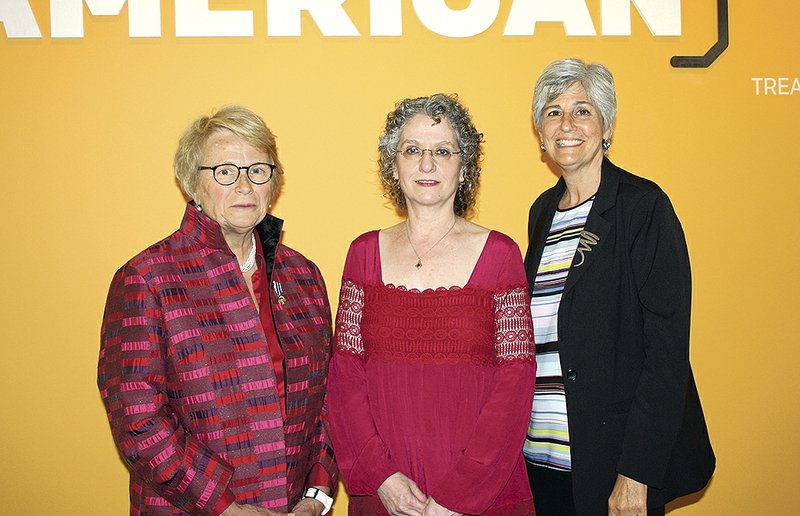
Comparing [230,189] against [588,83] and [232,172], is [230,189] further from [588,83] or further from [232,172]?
[588,83]

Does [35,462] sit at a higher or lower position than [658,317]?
lower

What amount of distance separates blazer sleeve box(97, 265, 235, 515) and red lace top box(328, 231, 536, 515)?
0.41 metres

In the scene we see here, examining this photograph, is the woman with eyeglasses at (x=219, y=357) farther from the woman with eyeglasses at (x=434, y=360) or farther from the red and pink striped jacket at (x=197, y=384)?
the woman with eyeglasses at (x=434, y=360)

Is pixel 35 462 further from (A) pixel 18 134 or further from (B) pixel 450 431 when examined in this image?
(B) pixel 450 431

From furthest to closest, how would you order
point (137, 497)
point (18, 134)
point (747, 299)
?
point (747, 299)
point (18, 134)
point (137, 497)

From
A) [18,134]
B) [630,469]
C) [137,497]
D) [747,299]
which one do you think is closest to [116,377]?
[137,497]

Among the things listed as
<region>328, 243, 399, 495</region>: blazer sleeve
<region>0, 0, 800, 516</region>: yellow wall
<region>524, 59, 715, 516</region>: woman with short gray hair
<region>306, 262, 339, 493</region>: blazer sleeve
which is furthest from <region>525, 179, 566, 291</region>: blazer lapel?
<region>0, 0, 800, 516</region>: yellow wall

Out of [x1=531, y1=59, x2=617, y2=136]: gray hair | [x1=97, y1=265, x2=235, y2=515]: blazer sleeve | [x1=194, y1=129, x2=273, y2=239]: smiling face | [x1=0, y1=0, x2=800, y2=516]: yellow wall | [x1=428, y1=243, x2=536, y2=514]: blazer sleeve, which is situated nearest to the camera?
[x1=97, y1=265, x2=235, y2=515]: blazer sleeve

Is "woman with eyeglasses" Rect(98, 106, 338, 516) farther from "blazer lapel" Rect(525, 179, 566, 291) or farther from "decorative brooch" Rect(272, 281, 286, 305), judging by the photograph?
"blazer lapel" Rect(525, 179, 566, 291)

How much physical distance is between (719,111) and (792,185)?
47 centimetres

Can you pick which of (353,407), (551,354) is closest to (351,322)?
(353,407)

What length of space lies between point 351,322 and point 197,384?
1.58ft

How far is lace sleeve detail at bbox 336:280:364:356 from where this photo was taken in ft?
7.64

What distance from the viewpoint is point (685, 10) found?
3.47 m
